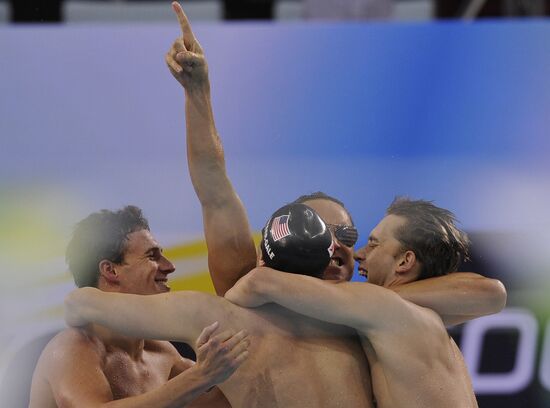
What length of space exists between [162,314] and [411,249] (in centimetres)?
61

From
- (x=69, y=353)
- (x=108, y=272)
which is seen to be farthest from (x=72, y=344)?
(x=108, y=272)

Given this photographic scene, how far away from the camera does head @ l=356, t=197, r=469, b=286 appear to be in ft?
7.02

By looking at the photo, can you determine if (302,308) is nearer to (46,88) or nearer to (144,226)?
(144,226)

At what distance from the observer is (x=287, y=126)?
329 cm

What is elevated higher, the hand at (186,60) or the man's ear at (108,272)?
the hand at (186,60)

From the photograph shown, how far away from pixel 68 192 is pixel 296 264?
4.91ft

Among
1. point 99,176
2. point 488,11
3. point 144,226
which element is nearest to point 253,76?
point 99,176

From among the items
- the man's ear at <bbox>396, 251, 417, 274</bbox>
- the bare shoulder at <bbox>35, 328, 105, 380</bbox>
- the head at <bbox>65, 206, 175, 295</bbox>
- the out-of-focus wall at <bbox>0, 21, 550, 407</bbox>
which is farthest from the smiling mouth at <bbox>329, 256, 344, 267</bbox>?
the out-of-focus wall at <bbox>0, 21, 550, 407</bbox>

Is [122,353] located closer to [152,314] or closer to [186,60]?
[152,314]

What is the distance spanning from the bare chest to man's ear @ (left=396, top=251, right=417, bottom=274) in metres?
0.73

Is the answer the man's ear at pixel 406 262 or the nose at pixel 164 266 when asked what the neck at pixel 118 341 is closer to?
the nose at pixel 164 266

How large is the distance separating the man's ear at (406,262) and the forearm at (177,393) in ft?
1.79

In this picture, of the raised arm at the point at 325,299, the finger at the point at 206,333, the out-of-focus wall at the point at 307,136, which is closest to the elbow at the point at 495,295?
the raised arm at the point at 325,299

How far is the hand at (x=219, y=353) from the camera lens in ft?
5.97
